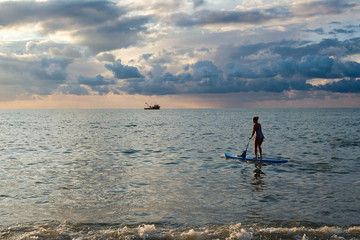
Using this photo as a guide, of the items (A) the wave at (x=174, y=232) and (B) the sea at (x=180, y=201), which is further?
(B) the sea at (x=180, y=201)

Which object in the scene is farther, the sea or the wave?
the sea

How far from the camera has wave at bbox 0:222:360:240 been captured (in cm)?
838

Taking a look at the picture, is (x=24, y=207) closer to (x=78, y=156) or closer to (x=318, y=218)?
(x=318, y=218)

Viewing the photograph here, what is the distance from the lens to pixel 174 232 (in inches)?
344

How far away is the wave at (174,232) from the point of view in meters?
8.38

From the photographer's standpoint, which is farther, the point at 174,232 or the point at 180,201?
the point at 180,201

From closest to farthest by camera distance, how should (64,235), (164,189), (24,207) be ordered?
(64,235), (24,207), (164,189)

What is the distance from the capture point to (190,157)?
23.4 m

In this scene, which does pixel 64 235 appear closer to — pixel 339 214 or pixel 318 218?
pixel 318 218

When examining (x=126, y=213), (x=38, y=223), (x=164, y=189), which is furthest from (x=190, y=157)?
(x=38, y=223)

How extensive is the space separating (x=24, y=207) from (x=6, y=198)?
163cm

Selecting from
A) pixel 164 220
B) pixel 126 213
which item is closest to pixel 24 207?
pixel 126 213

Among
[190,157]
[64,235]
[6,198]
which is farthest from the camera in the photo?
[190,157]

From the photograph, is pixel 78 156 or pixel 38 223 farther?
pixel 78 156
